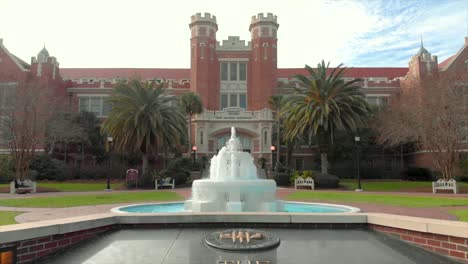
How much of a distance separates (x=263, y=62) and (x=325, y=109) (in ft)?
61.3

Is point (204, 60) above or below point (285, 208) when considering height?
above

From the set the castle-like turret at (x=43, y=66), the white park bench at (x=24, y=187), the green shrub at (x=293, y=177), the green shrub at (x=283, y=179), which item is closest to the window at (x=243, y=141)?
the green shrub at (x=283, y=179)

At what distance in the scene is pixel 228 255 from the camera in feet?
16.7

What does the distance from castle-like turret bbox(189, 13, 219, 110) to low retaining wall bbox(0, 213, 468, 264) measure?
3832cm

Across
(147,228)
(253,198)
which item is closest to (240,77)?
(253,198)

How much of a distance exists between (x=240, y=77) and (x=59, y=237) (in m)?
42.2

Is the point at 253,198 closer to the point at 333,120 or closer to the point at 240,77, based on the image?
the point at 333,120

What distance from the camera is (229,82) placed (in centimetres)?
4619

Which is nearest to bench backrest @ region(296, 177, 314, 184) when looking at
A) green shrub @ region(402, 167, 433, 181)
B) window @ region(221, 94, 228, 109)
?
green shrub @ region(402, 167, 433, 181)

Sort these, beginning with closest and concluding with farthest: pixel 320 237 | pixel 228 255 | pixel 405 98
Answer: pixel 228 255, pixel 320 237, pixel 405 98

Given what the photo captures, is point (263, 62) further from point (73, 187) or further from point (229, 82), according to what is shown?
point (73, 187)

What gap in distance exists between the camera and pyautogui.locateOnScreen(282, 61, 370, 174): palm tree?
1145 inches

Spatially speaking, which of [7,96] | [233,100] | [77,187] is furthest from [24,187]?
[233,100]

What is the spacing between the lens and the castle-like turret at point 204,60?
147ft
